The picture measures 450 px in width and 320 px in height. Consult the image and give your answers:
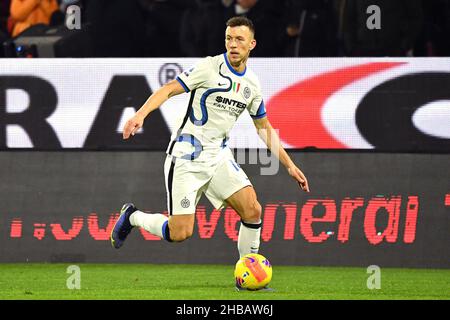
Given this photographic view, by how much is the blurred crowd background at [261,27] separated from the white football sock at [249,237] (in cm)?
373

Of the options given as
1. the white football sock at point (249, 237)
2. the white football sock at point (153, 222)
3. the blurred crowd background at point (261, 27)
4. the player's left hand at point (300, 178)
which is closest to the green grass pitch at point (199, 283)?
the white football sock at point (249, 237)

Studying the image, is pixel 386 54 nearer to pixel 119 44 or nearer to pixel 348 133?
pixel 348 133

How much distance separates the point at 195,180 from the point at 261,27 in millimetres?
4219

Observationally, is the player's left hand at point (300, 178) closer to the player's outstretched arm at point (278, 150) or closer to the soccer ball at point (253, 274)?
the player's outstretched arm at point (278, 150)

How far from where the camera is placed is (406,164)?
13.3 m

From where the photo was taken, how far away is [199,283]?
37.2 feet

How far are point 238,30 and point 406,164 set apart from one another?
143 inches

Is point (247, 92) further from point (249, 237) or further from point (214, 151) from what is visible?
point (249, 237)

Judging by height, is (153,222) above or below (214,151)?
below

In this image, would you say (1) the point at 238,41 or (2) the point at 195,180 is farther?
(2) the point at 195,180

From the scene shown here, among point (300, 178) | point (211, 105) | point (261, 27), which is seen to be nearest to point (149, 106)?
point (211, 105)

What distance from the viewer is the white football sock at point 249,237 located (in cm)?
1083
